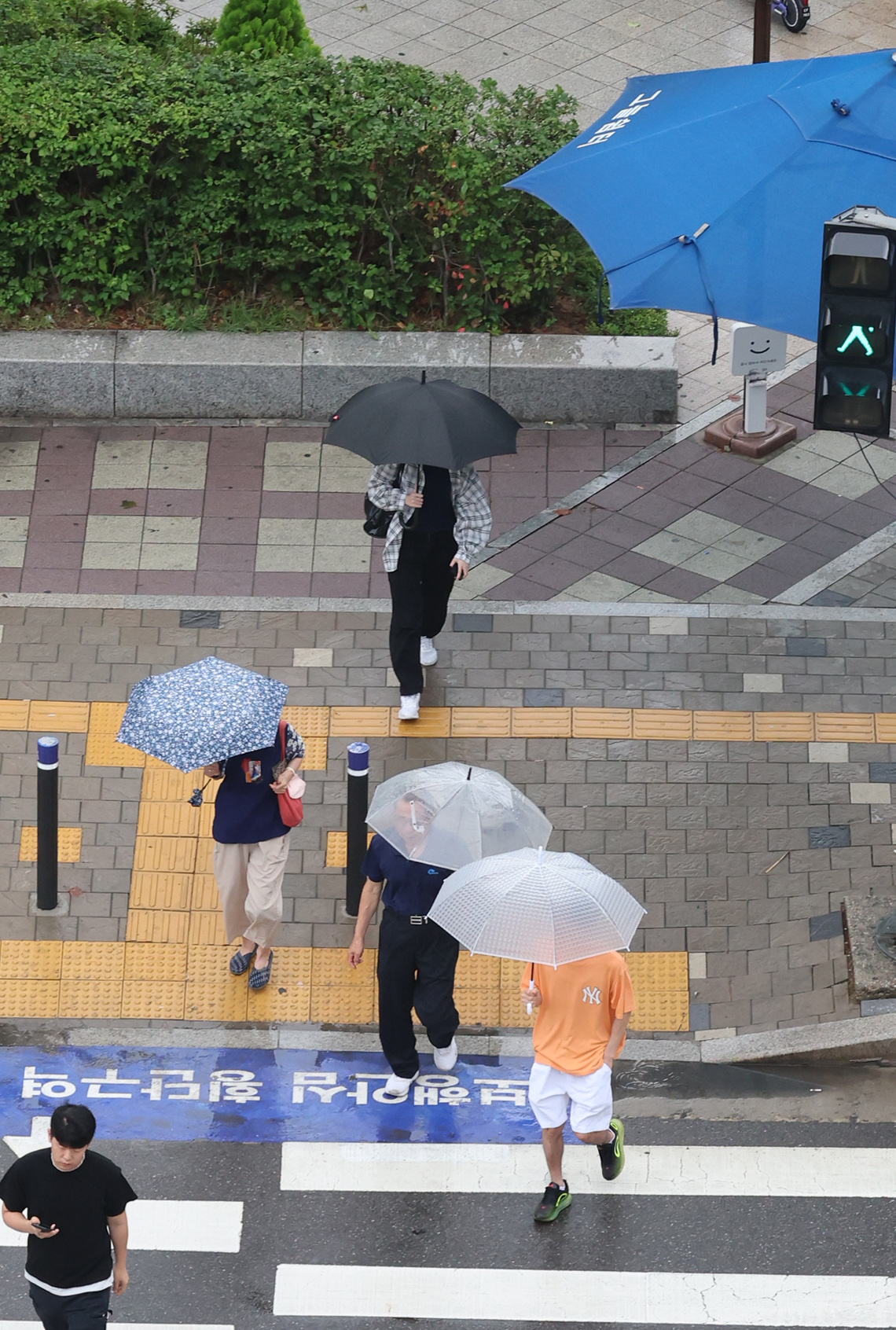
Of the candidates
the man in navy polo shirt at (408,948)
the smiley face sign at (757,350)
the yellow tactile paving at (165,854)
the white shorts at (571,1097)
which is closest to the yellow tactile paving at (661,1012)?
the man in navy polo shirt at (408,948)

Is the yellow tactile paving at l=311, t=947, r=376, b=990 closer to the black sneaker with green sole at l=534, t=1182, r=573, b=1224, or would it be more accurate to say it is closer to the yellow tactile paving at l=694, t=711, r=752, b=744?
the black sneaker with green sole at l=534, t=1182, r=573, b=1224

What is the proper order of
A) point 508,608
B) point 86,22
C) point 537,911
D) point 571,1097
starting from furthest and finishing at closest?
1. point 86,22
2. point 508,608
3. point 571,1097
4. point 537,911

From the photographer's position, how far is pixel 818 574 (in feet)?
38.6

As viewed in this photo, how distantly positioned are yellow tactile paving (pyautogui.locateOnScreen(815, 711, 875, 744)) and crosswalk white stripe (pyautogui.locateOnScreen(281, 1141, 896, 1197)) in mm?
2840

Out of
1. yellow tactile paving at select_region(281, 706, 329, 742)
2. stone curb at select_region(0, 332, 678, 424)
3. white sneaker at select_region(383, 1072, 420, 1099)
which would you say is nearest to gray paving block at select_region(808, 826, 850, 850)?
white sneaker at select_region(383, 1072, 420, 1099)

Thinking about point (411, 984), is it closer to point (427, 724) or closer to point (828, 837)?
point (427, 724)

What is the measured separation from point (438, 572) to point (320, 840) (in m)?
1.58

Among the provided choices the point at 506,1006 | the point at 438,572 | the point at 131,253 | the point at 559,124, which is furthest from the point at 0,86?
the point at 506,1006

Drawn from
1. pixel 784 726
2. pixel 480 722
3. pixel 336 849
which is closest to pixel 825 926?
pixel 784 726

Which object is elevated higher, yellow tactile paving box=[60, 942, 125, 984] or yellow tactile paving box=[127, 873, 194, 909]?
yellow tactile paving box=[127, 873, 194, 909]

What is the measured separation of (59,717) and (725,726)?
3.68 meters

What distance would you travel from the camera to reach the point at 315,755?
10.5m

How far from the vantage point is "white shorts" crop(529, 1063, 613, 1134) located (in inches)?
300

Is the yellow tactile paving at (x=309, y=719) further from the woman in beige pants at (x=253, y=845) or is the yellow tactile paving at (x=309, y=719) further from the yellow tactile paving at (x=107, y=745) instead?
the woman in beige pants at (x=253, y=845)
